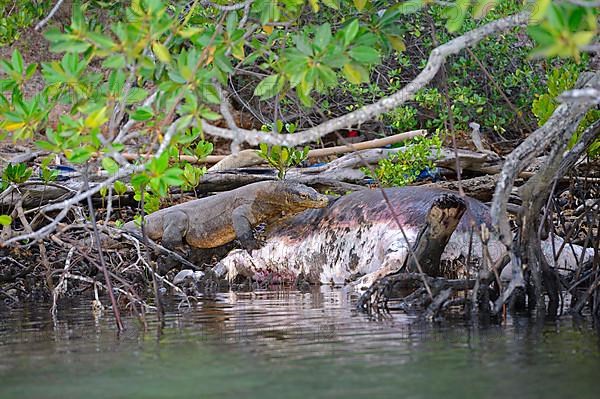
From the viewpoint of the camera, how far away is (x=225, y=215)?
10211mm

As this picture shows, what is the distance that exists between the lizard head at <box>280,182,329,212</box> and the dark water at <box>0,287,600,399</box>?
3.47 meters

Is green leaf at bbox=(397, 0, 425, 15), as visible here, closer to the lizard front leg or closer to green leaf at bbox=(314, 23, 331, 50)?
green leaf at bbox=(314, 23, 331, 50)

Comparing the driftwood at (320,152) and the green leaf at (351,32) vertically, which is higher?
the driftwood at (320,152)

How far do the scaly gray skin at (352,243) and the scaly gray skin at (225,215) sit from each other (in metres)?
0.18

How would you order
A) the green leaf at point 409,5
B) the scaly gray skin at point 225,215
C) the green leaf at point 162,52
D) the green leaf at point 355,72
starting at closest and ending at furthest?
the green leaf at point 162,52, the green leaf at point 355,72, the green leaf at point 409,5, the scaly gray skin at point 225,215

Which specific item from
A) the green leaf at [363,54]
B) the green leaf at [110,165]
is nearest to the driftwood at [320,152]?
the green leaf at [110,165]

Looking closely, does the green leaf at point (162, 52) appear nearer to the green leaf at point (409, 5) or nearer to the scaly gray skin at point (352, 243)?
the green leaf at point (409, 5)

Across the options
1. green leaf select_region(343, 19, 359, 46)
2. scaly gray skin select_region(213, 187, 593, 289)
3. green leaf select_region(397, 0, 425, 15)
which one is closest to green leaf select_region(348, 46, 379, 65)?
green leaf select_region(343, 19, 359, 46)

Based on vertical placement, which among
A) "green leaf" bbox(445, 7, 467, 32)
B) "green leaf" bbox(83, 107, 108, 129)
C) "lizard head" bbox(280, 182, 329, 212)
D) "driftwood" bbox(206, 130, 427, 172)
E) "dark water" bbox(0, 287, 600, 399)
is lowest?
"dark water" bbox(0, 287, 600, 399)

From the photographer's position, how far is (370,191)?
9680mm

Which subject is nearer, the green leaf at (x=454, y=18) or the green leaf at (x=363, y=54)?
the green leaf at (x=363, y=54)

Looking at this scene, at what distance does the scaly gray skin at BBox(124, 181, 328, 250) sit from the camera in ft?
32.7

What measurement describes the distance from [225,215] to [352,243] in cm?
151

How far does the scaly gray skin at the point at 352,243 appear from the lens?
332 inches
